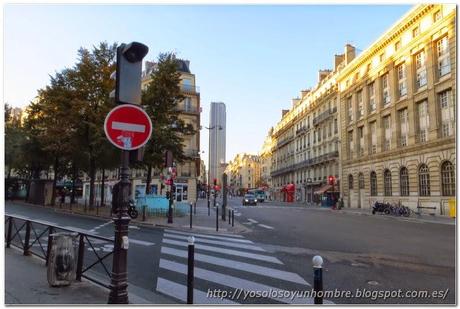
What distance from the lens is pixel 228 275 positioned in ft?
26.0

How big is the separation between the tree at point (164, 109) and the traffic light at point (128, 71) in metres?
19.1

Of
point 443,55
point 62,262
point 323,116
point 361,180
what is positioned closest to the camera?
point 62,262

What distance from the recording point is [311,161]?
64.1 meters

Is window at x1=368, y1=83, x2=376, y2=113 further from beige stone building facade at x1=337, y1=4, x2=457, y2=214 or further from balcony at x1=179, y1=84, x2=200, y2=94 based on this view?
balcony at x1=179, y1=84, x2=200, y2=94

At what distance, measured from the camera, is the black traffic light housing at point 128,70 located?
530 cm

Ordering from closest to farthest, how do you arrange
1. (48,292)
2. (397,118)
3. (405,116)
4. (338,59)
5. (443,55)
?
1. (48,292)
2. (443,55)
3. (405,116)
4. (397,118)
5. (338,59)

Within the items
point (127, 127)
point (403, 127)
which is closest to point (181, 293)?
point (127, 127)

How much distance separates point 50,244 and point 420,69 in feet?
112

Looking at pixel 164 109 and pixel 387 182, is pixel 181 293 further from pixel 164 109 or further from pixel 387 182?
pixel 387 182

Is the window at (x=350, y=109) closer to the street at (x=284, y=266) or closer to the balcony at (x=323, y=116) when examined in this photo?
the balcony at (x=323, y=116)

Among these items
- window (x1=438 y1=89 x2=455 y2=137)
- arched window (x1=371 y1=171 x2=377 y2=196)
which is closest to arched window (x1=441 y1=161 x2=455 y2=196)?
window (x1=438 y1=89 x2=455 y2=137)

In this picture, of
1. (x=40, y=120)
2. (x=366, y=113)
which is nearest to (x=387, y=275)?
(x=40, y=120)

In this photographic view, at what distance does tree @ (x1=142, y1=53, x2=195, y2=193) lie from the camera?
2479cm

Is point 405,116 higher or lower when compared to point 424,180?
higher
